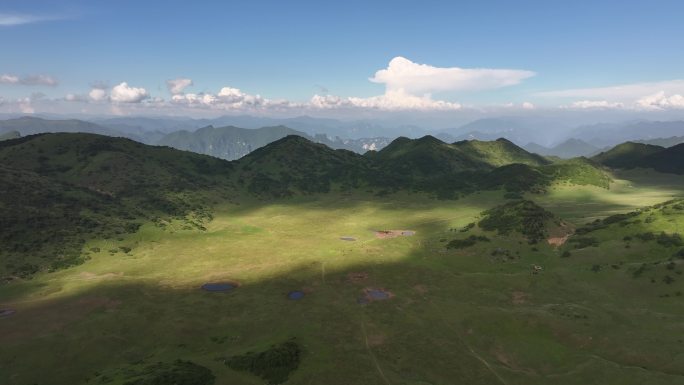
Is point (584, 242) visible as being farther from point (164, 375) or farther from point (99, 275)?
point (99, 275)

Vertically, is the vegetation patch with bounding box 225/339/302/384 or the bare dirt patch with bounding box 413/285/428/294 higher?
the vegetation patch with bounding box 225/339/302/384

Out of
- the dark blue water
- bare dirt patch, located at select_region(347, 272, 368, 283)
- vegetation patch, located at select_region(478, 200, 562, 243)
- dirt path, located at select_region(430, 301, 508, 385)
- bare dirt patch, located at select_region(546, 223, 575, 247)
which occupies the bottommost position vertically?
the dark blue water

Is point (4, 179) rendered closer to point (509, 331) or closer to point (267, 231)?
point (267, 231)

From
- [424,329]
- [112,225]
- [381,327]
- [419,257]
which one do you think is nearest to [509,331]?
[424,329]

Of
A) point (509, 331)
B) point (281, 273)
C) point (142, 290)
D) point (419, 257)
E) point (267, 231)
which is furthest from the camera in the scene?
point (267, 231)

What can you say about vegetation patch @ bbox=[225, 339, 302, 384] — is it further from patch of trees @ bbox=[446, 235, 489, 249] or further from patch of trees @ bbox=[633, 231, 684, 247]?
patch of trees @ bbox=[633, 231, 684, 247]

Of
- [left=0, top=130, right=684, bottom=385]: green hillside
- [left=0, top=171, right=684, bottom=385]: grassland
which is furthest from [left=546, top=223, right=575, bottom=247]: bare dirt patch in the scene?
[left=0, top=171, right=684, bottom=385]: grassland
